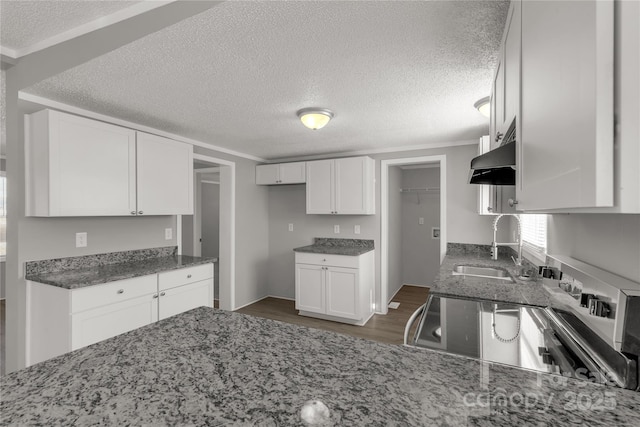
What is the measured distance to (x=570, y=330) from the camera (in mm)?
1153

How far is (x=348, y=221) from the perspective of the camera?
4.38 meters

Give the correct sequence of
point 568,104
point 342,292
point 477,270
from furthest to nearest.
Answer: point 342,292
point 477,270
point 568,104

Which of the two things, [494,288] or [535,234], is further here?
[535,234]

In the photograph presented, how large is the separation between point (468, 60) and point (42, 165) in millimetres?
2945

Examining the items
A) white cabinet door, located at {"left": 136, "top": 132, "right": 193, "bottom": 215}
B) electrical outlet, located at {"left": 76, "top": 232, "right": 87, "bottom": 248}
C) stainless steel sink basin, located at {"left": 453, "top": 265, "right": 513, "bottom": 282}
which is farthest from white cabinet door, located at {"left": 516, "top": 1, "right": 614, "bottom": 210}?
electrical outlet, located at {"left": 76, "top": 232, "right": 87, "bottom": 248}

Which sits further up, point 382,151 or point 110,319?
point 382,151

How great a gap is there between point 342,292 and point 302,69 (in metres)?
2.74

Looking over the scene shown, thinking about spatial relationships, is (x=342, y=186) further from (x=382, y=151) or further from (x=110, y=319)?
(x=110, y=319)

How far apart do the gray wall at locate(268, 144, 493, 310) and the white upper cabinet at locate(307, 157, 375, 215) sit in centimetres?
28

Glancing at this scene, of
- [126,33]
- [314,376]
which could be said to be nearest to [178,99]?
[126,33]

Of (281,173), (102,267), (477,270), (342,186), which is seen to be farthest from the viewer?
(281,173)

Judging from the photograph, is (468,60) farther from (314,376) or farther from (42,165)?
(42,165)

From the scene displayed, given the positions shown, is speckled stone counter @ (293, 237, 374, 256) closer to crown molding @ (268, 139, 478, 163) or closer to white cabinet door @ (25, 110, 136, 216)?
crown molding @ (268, 139, 478, 163)

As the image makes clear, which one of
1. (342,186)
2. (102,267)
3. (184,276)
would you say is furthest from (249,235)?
(102,267)
